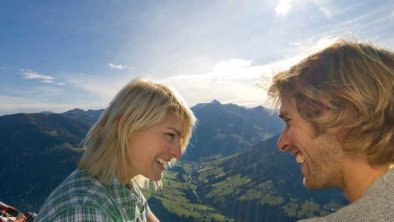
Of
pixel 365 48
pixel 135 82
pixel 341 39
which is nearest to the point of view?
pixel 365 48

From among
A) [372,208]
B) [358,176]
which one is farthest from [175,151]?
[372,208]

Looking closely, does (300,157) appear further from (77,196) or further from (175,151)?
(77,196)

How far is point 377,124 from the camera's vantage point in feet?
15.4

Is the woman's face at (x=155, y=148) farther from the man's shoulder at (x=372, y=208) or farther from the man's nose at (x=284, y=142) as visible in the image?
the man's shoulder at (x=372, y=208)

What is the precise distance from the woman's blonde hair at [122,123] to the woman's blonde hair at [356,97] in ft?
10.6

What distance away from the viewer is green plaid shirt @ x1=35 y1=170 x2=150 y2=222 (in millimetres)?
5363

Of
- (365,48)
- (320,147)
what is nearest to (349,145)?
(320,147)

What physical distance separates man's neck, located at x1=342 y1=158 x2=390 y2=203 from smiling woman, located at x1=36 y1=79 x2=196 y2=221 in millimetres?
3474

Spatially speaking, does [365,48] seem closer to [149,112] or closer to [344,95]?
[344,95]

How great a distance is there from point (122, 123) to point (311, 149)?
3579 mm

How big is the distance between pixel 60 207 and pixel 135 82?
296 centimetres

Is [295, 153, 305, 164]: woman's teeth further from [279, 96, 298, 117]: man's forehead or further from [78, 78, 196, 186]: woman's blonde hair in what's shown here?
[78, 78, 196, 186]: woman's blonde hair

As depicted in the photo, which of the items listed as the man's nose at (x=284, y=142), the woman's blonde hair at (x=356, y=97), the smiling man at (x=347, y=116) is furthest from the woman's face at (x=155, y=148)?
the woman's blonde hair at (x=356, y=97)

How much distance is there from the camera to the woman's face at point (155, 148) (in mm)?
7340
